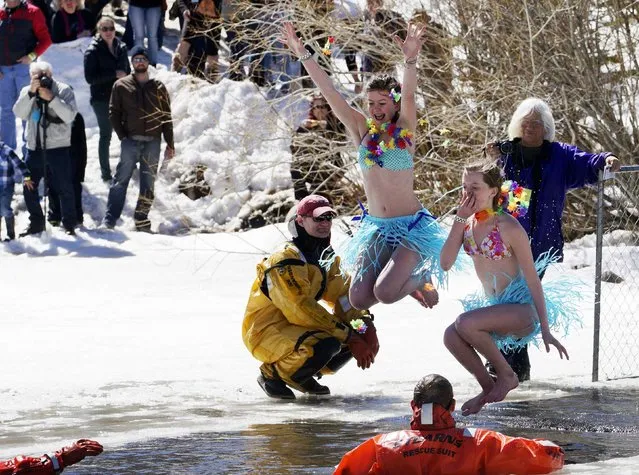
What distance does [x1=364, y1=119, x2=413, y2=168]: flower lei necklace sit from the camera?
8.28 meters

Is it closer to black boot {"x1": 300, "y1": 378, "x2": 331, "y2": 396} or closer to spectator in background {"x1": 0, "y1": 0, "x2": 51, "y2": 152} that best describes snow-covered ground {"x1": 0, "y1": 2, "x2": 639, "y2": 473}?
black boot {"x1": 300, "y1": 378, "x2": 331, "y2": 396}

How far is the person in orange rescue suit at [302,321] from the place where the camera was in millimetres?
8078

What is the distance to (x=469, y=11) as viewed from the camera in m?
12.8

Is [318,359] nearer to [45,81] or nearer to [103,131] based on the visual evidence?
[45,81]

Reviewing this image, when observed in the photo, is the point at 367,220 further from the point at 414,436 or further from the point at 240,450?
the point at 414,436

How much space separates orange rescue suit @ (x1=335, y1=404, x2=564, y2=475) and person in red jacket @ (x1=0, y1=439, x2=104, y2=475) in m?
1.02

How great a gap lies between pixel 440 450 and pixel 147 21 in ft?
43.8

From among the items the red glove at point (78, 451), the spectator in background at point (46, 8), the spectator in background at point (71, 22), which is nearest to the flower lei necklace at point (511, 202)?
the red glove at point (78, 451)

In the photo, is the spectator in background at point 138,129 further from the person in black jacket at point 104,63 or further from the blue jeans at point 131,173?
the person in black jacket at point 104,63

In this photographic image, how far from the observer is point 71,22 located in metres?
18.8

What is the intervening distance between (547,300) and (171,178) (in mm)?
9720

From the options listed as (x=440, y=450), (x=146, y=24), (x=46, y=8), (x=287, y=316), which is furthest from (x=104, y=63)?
(x=440, y=450)

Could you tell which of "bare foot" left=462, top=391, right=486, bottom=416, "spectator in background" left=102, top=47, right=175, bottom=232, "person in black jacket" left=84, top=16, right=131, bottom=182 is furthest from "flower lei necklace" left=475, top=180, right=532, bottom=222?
"person in black jacket" left=84, top=16, right=131, bottom=182

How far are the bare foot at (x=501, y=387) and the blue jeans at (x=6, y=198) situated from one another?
840 centimetres
